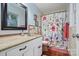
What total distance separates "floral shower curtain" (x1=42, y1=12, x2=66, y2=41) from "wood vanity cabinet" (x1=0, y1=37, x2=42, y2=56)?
0.12 m

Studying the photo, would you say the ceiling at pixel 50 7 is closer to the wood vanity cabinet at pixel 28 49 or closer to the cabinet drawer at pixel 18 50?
the wood vanity cabinet at pixel 28 49

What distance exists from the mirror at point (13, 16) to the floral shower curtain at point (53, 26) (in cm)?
24

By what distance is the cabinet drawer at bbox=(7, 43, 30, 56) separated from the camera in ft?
4.13

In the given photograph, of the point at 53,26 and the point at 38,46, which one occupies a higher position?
the point at 53,26

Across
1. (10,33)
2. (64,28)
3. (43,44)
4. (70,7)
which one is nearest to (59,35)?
(64,28)

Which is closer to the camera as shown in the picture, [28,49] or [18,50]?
[18,50]

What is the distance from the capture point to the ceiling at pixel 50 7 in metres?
1.49

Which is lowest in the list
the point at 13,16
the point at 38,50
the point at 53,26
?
the point at 38,50

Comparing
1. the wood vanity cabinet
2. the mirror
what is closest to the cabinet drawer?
the wood vanity cabinet

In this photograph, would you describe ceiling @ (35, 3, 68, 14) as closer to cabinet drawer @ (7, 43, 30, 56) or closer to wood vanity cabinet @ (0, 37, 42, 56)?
wood vanity cabinet @ (0, 37, 42, 56)

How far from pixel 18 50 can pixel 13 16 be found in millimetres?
412

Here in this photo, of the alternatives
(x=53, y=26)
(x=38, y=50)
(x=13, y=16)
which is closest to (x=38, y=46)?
(x=38, y=50)

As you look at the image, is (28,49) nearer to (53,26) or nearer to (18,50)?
(18,50)

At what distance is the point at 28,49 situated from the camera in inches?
59.5
